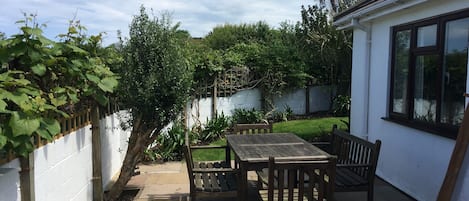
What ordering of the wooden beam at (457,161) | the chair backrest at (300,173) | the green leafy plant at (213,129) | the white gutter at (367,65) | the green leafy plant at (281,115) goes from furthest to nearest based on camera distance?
1. the green leafy plant at (281,115)
2. the green leafy plant at (213,129)
3. the white gutter at (367,65)
4. the chair backrest at (300,173)
5. the wooden beam at (457,161)

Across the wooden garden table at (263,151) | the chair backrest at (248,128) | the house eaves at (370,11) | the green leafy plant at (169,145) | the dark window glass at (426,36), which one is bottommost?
the green leafy plant at (169,145)

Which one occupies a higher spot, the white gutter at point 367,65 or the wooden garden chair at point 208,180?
the white gutter at point 367,65

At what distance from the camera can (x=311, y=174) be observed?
3518 millimetres

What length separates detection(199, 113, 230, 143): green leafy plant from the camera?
9.71 m

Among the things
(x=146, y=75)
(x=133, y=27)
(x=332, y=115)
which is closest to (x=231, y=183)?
(x=146, y=75)

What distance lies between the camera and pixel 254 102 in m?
12.4

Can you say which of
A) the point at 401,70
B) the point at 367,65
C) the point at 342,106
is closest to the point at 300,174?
the point at 401,70

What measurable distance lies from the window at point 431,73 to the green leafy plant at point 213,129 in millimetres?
5063

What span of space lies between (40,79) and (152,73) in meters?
1.55

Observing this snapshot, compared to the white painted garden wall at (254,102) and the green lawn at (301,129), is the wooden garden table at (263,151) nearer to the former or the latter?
the green lawn at (301,129)

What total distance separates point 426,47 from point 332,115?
8.87 m

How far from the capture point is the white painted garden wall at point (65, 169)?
9.07ft

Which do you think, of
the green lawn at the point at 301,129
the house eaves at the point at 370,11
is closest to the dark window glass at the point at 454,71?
the house eaves at the point at 370,11

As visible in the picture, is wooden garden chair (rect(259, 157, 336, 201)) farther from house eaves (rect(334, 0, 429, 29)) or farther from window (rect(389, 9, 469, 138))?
house eaves (rect(334, 0, 429, 29))
